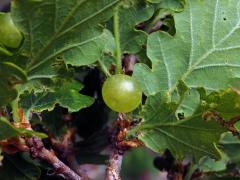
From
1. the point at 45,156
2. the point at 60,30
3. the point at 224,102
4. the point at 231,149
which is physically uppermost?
the point at 60,30

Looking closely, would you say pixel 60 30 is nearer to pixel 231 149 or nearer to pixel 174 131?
pixel 174 131

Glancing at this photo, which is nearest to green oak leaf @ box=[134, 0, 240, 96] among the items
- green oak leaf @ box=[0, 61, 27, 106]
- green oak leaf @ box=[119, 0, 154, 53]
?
green oak leaf @ box=[119, 0, 154, 53]

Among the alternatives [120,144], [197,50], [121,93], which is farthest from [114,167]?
[197,50]

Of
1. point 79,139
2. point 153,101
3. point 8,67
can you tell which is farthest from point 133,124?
point 79,139

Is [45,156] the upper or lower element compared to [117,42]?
lower

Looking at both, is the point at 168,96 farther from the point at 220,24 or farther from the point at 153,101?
the point at 220,24

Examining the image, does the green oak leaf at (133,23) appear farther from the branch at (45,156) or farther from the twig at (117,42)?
the branch at (45,156)

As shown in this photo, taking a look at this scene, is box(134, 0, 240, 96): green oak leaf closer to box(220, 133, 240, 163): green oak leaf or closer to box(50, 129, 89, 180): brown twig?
box(50, 129, 89, 180): brown twig
